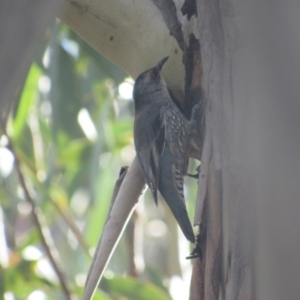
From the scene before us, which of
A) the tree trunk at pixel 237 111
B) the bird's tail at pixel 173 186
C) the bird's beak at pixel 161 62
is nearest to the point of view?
the tree trunk at pixel 237 111

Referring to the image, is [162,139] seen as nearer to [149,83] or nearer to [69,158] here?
[149,83]

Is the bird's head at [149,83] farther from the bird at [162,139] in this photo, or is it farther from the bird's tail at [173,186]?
the bird's tail at [173,186]

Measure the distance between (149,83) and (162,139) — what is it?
0.22 meters

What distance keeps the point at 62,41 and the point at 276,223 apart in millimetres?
2425

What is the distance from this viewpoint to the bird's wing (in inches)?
74.4

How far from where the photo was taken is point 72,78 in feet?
9.49

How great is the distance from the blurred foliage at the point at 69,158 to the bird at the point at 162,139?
39cm

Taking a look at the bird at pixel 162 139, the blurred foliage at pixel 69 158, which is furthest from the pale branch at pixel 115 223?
the blurred foliage at pixel 69 158

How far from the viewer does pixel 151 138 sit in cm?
211

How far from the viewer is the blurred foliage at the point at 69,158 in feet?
8.68

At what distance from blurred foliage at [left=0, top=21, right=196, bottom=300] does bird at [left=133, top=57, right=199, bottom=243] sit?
15.4 inches

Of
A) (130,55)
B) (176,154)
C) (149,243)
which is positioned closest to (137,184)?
(130,55)

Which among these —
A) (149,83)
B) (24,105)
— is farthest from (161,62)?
(24,105)

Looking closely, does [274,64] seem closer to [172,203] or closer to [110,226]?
[110,226]
